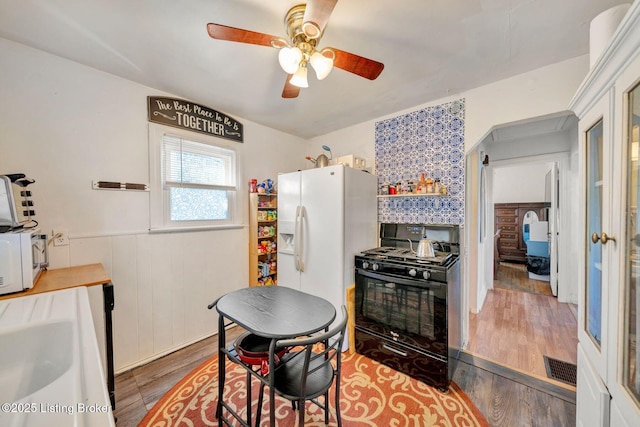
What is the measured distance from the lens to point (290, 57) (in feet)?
4.21

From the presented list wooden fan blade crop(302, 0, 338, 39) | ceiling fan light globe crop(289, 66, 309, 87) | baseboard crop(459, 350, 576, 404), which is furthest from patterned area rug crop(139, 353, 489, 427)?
wooden fan blade crop(302, 0, 338, 39)

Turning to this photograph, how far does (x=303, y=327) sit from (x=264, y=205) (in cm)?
200

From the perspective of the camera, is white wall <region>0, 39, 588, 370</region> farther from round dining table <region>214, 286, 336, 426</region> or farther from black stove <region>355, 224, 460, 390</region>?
round dining table <region>214, 286, 336, 426</region>

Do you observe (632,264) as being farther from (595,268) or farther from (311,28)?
(311,28)

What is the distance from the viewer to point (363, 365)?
2.17m

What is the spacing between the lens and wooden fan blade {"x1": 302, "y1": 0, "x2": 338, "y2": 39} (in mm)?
1020

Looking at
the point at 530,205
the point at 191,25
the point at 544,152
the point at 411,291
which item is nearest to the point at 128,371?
the point at 411,291

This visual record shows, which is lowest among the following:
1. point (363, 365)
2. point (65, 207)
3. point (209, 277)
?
point (363, 365)

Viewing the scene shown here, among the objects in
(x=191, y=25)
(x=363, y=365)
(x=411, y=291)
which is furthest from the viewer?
(x=363, y=365)

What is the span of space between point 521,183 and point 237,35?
712 cm

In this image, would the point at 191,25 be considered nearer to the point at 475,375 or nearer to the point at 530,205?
the point at 475,375

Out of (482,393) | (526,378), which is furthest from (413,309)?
(526,378)

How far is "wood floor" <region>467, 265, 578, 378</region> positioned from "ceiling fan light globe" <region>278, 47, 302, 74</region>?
2.83 meters

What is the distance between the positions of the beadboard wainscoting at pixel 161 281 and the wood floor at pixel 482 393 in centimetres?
21
